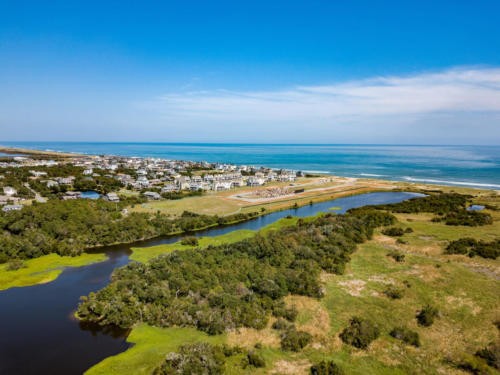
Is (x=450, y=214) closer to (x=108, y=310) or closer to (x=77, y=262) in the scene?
(x=108, y=310)

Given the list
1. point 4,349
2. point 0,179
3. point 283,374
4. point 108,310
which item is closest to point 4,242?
point 4,349

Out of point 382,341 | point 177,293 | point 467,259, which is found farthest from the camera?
point 467,259

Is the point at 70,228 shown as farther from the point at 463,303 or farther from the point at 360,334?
the point at 463,303

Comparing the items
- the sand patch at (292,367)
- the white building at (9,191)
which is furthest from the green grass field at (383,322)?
the white building at (9,191)

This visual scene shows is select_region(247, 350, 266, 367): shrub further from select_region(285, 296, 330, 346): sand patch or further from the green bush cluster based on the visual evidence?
the green bush cluster

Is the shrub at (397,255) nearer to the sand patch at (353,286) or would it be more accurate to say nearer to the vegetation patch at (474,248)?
the vegetation patch at (474,248)

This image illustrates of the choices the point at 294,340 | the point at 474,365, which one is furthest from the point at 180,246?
the point at 474,365
